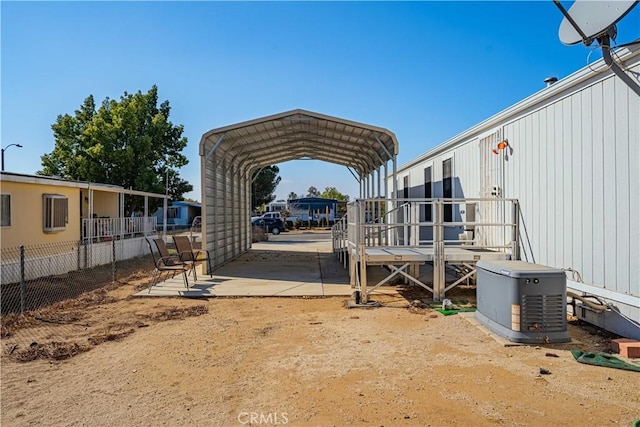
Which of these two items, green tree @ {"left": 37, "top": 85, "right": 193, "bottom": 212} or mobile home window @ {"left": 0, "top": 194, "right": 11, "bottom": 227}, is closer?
mobile home window @ {"left": 0, "top": 194, "right": 11, "bottom": 227}

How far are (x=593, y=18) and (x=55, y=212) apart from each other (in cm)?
1189

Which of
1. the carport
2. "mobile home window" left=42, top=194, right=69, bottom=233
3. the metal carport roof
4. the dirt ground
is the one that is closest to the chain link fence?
"mobile home window" left=42, top=194, right=69, bottom=233

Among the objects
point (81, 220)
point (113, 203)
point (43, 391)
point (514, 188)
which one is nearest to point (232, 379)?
point (43, 391)

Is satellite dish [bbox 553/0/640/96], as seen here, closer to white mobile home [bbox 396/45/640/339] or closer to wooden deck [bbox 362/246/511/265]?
white mobile home [bbox 396/45/640/339]

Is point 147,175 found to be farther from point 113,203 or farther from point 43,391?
point 43,391

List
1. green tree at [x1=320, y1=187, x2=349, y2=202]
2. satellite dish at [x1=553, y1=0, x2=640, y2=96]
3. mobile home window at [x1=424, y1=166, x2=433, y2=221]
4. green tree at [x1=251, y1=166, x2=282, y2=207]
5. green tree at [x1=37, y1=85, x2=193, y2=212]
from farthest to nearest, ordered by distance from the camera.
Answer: green tree at [x1=320, y1=187, x2=349, y2=202]
green tree at [x1=251, y1=166, x2=282, y2=207]
green tree at [x1=37, y1=85, x2=193, y2=212]
mobile home window at [x1=424, y1=166, x2=433, y2=221]
satellite dish at [x1=553, y1=0, x2=640, y2=96]

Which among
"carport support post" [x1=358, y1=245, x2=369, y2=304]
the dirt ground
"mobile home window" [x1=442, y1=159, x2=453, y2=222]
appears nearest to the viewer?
the dirt ground

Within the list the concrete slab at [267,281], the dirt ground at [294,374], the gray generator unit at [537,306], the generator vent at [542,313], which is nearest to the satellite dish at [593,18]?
the gray generator unit at [537,306]

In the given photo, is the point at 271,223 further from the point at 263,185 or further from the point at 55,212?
the point at 55,212

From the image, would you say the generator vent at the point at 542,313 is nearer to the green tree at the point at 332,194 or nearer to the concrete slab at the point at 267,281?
the concrete slab at the point at 267,281

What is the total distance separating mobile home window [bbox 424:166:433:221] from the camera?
12005 mm

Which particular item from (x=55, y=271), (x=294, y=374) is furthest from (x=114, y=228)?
(x=294, y=374)

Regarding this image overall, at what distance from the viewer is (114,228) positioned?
45.8 feet

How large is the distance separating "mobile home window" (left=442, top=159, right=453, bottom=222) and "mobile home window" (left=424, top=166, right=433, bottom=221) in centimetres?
80
